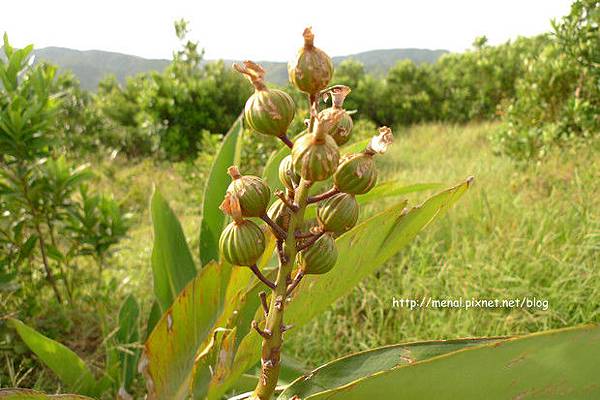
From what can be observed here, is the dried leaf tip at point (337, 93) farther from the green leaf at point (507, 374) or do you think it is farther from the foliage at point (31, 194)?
the foliage at point (31, 194)

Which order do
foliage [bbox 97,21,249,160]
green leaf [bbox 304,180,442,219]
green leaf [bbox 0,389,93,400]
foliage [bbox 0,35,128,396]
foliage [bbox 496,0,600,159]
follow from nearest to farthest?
green leaf [bbox 0,389,93,400] → green leaf [bbox 304,180,442,219] → foliage [bbox 0,35,128,396] → foliage [bbox 496,0,600,159] → foliage [bbox 97,21,249,160]

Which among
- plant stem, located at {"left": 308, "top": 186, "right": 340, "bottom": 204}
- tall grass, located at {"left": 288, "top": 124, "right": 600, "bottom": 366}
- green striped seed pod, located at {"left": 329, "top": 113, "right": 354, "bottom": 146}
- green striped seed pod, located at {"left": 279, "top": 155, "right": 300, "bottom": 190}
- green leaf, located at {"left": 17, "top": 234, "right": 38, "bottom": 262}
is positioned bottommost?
tall grass, located at {"left": 288, "top": 124, "right": 600, "bottom": 366}

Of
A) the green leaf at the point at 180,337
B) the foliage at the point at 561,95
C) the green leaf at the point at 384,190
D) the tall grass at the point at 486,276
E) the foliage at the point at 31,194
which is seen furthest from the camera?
the foliage at the point at 561,95

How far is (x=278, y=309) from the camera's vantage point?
540mm

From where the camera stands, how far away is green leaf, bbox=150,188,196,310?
120 cm

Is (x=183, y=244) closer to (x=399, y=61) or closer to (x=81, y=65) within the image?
(x=399, y=61)

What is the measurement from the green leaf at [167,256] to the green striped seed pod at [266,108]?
0.72 m

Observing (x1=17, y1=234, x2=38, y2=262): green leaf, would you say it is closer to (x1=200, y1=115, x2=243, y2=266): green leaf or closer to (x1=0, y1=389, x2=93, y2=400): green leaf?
(x1=200, y1=115, x2=243, y2=266): green leaf

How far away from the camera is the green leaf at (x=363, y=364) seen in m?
0.67

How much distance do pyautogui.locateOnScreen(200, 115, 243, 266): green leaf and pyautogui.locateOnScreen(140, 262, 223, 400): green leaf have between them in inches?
10.7

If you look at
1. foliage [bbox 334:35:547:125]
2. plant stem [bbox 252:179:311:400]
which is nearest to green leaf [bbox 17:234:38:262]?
plant stem [bbox 252:179:311:400]

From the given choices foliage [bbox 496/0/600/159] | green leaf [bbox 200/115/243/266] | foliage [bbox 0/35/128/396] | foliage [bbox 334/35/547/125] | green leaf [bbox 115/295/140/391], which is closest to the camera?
green leaf [bbox 200/115/243/266]

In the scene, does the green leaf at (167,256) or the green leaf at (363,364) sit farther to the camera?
the green leaf at (167,256)

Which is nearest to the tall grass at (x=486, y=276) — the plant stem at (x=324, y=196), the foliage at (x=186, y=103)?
the plant stem at (x=324, y=196)
